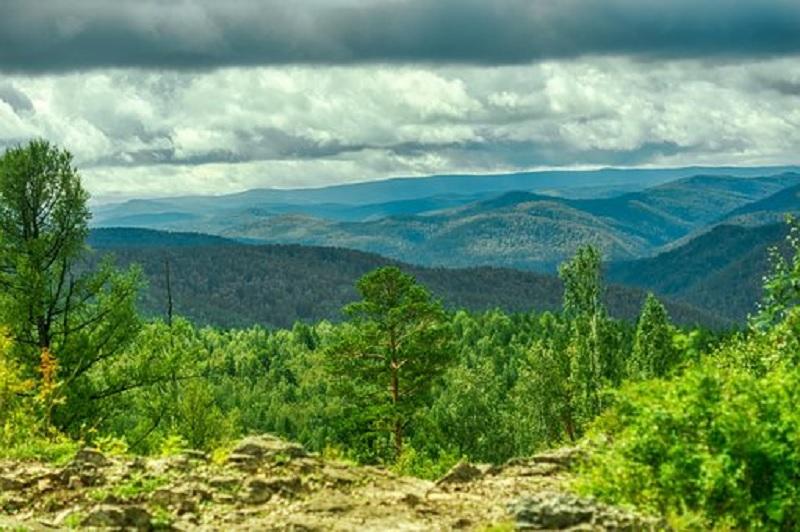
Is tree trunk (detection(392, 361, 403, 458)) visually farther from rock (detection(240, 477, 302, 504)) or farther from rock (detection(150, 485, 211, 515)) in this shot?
rock (detection(150, 485, 211, 515))

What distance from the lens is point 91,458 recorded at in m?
21.6

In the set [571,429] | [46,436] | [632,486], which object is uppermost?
[632,486]

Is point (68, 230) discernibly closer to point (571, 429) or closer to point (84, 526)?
point (84, 526)

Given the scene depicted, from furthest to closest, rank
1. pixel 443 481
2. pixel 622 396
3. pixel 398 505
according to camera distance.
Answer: pixel 443 481 → pixel 398 505 → pixel 622 396

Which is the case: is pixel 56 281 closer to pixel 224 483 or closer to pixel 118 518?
pixel 224 483

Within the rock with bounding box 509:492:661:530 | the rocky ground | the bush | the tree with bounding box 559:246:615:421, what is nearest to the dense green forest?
the bush

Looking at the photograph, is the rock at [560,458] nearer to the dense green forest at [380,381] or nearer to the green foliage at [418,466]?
the dense green forest at [380,381]

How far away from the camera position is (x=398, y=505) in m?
19.8

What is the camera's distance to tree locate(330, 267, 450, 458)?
49.1 meters

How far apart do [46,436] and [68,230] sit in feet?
30.1

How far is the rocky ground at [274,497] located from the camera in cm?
1652

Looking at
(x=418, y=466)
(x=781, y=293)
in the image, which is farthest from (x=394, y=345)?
(x=781, y=293)

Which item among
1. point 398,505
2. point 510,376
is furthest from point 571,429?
point 510,376

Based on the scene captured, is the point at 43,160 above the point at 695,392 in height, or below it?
above
